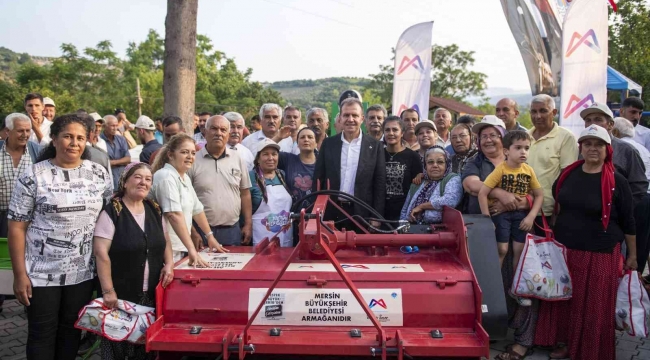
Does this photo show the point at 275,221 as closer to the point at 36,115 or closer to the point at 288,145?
the point at 288,145

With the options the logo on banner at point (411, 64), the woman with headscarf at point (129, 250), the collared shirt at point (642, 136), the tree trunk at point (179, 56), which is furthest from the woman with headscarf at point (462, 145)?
the logo on banner at point (411, 64)

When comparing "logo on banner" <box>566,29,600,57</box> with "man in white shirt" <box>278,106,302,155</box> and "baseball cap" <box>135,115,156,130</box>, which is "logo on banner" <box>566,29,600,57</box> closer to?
"man in white shirt" <box>278,106,302,155</box>

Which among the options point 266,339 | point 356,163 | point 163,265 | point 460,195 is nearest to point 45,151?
point 163,265

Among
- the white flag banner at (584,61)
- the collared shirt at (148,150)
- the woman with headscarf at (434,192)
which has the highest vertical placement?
the white flag banner at (584,61)

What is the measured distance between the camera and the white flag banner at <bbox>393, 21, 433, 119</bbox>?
377 inches

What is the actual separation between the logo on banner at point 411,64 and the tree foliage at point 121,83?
28.9 meters

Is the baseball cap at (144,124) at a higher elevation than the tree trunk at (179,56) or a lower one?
lower

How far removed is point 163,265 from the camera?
10.7 feet

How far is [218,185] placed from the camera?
429 centimetres

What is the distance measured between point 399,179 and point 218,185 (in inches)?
67.6

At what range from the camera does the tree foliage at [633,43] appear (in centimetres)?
1980

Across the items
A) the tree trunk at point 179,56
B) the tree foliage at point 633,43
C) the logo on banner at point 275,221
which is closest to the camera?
the logo on banner at point 275,221

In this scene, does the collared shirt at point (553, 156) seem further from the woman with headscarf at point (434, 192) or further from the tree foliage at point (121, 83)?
the tree foliage at point (121, 83)

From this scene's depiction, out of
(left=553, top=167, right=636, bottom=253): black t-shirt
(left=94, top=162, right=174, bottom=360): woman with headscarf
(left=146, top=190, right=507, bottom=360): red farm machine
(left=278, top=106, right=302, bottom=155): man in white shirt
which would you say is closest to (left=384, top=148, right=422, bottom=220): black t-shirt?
(left=553, top=167, right=636, bottom=253): black t-shirt
